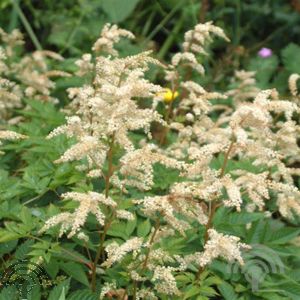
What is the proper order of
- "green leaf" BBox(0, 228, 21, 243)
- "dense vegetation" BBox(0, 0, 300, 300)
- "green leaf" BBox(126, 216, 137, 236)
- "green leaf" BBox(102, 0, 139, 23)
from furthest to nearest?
"green leaf" BBox(102, 0, 139, 23) → "green leaf" BBox(126, 216, 137, 236) → "green leaf" BBox(0, 228, 21, 243) → "dense vegetation" BBox(0, 0, 300, 300)

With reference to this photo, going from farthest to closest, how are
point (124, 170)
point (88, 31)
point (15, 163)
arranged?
point (88, 31) → point (15, 163) → point (124, 170)

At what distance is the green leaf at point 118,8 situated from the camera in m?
5.64

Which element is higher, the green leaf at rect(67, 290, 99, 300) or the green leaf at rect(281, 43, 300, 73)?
the green leaf at rect(67, 290, 99, 300)

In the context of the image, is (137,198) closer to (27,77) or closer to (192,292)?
(192,292)

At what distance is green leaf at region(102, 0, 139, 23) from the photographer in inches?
222

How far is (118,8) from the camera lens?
224 inches

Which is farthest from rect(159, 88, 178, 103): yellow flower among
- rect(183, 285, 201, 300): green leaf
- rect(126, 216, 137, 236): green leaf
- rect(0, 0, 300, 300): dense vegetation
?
rect(183, 285, 201, 300): green leaf

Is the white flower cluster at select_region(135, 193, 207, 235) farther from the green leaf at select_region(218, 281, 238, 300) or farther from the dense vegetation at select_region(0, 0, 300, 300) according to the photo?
the green leaf at select_region(218, 281, 238, 300)

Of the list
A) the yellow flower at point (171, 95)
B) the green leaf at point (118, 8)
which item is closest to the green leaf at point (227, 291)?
the yellow flower at point (171, 95)

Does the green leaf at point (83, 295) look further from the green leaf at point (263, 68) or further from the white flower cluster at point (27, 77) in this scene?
the green leaf at point (263, 68)

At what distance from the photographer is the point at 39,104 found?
12.3 ft

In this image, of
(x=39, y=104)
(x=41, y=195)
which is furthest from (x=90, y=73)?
(x=41, y=195)

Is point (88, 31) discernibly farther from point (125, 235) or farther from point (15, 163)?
point (125, 235)

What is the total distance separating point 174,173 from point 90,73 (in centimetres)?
84
